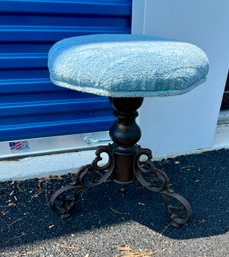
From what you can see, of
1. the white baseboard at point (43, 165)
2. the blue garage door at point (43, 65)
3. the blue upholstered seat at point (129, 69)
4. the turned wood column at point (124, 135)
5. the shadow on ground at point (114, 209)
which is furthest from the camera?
the white baseboard at point (43, 165)

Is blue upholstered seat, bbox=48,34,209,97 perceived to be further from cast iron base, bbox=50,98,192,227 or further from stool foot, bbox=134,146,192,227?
stool foot, bbox=134,146,192,227

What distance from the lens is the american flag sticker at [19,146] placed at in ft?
5.94

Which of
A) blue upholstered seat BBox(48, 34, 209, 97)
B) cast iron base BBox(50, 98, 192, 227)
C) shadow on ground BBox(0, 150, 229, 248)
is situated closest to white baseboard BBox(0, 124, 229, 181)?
shadow on ground BBox(0, 150, 229, 248)

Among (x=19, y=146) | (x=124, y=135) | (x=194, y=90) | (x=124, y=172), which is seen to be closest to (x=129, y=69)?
(x=124, y=135)

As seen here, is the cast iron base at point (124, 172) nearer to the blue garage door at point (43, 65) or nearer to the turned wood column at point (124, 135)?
the turned wood column at point (124, 135)

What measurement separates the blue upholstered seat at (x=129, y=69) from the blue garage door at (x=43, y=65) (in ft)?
2.01

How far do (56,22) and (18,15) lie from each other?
0.19 meters

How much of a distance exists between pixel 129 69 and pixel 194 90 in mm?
966

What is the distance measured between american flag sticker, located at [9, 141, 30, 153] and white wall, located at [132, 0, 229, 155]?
0.70m

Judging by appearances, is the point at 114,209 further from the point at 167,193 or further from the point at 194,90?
the point at 194,90

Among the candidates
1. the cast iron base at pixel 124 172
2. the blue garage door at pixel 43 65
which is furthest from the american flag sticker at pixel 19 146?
the cast iron base at pixel 124 172

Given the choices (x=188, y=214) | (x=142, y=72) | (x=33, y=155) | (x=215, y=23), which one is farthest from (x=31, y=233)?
(x=215, y=23)

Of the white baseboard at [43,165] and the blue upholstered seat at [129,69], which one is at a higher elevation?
the blue upholstered seat at [129,69]

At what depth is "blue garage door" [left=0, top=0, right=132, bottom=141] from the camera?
61.4 inches
